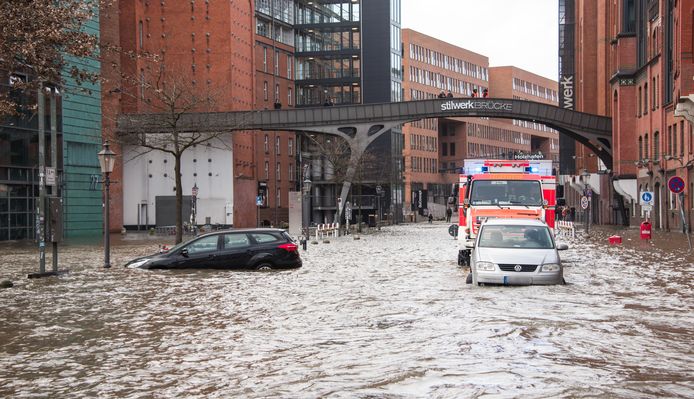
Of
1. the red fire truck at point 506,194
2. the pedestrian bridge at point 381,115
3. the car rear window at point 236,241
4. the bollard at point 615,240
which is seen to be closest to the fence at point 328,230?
the pedestrian bridge at point 381,115

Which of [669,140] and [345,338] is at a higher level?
[669,140]

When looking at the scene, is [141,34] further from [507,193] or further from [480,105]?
[507,193]

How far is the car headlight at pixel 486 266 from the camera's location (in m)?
19.8

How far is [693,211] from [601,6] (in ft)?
123

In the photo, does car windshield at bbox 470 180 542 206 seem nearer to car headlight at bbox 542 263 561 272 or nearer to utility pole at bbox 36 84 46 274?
car headlight at bbox 542 263 561 272

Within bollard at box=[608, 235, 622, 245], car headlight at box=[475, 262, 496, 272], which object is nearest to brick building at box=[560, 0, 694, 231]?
bollard at box=[608, 235, 622, 245]

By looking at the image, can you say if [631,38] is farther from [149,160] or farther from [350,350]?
[350,350]

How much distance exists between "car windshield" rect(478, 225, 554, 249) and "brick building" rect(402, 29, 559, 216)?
340 ft

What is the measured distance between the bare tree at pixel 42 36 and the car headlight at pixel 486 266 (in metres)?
8.84

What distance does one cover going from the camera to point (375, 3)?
11231 centimetres

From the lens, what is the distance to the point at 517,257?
19875 millimetres

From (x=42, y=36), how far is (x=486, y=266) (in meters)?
9.80

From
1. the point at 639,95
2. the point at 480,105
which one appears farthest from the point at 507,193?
the point at 639,95

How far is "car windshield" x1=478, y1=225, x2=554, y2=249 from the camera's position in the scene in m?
20.7
